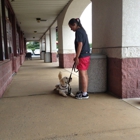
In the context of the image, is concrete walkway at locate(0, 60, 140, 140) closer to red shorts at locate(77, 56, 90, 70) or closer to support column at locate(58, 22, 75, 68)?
red shorts at locate(77, 56, 90, 70)

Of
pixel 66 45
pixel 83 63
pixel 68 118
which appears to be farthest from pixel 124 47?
pixel 66 45

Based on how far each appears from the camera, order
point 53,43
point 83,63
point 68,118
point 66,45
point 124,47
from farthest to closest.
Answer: point 53,43, point 66,45, point 83,63, point 124,47, point 68,118

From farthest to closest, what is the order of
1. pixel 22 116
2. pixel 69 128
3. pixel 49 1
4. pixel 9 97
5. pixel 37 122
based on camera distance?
pixel 49 1
pixel 9 97
pixel 22 116
pixel 37 122
pixel 69 128

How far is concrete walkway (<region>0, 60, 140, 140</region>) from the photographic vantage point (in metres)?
2.06

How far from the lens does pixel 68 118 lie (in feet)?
8.33

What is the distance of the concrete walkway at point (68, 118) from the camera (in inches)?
81.1

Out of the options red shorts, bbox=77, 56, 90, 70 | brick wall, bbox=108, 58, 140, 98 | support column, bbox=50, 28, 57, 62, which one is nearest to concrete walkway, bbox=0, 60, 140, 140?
brick wall, bbox=108, 58, 140, 98

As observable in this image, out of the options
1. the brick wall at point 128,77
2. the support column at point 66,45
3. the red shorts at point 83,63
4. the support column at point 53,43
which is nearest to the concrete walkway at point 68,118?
the brick wall at point 128,77

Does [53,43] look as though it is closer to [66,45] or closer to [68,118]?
[66,45]

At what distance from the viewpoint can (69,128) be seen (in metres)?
2.22

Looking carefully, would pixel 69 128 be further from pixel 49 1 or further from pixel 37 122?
pixel 49 1

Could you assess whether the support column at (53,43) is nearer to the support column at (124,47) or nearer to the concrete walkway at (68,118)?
the support column at (124,47)

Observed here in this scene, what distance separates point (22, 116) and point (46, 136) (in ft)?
2.47

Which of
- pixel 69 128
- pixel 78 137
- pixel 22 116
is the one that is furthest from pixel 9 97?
pixel 78 137
